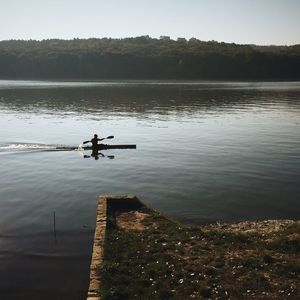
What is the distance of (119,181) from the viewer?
3453cm

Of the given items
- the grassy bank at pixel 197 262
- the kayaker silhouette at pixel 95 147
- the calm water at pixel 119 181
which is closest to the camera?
the grassy bank at pixel 197 262

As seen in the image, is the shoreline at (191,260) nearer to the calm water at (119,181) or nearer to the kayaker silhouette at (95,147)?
the calm water at (119,181)

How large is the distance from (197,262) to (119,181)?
734 inches

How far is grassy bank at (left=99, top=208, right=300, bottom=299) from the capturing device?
1435 cm

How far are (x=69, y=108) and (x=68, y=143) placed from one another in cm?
4790

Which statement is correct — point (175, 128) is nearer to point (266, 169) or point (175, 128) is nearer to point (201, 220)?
point (266, 169)

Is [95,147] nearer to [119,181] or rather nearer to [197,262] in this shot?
[119,181]

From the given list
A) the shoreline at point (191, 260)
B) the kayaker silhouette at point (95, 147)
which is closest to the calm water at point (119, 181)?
the kayaker silhouette at point (95, 147)

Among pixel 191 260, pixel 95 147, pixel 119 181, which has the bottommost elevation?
pixel 119 181

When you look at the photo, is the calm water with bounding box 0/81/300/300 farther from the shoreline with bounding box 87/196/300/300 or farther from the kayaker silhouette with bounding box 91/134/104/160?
the shoreline with bounding box 87/196/300/300

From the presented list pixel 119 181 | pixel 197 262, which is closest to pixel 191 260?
pixel 197 262

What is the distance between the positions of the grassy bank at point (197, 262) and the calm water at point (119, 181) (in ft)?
7.66

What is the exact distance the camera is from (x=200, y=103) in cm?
10988

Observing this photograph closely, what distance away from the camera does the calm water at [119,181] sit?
1966cm
